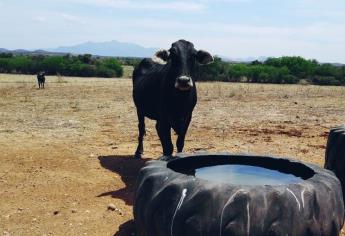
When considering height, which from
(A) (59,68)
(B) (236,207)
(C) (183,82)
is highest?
(C) (183,82)

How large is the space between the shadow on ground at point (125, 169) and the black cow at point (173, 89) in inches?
27.7

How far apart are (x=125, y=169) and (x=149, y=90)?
1.33 metres

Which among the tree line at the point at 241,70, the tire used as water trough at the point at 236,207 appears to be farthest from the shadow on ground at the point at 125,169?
the tree line at the point at 241,70

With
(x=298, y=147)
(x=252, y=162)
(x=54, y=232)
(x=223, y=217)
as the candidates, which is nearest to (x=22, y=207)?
(x=54, y=232)

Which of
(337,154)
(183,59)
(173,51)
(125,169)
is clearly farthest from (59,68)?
(337,154)

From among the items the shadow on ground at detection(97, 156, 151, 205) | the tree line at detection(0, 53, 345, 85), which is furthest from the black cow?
the tree line at detection(0, 53, 345, 85)

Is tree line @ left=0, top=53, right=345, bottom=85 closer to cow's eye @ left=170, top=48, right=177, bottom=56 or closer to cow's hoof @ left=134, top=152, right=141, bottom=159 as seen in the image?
cow's hoof @ left=134, top=152, right=141, bottom=159

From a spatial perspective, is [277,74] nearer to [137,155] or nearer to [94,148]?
[94,148]

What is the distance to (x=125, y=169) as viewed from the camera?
7809 millimetres

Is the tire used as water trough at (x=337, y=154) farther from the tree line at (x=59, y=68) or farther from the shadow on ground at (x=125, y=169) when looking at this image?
the tree line at (x=59, y=68)

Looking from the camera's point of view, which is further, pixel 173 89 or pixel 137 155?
pixel 137 155

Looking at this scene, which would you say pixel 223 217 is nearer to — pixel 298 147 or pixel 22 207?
pixel 22 207

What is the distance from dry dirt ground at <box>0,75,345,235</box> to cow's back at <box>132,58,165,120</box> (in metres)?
0.94

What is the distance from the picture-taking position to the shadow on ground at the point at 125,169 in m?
6.34
